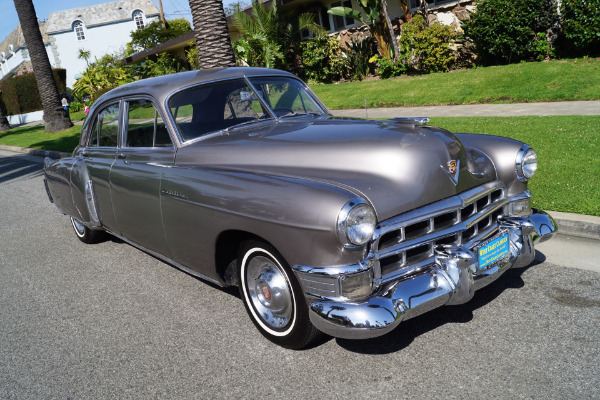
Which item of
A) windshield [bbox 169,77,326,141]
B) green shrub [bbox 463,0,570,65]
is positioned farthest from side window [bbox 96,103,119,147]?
green shrub [bbox 463,0,570,65]

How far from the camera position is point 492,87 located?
12648mm

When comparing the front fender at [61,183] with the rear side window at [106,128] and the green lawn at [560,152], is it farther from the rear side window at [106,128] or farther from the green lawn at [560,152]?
the green lawn at [560,152]

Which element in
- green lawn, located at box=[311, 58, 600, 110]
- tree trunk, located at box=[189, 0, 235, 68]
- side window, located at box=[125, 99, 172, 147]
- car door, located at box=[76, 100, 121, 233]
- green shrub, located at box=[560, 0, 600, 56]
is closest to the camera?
side window, located at box=[125, 99, 172, 147]

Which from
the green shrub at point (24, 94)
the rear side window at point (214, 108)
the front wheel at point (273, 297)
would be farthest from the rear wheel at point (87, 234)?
the green shrub at point (24, 94)

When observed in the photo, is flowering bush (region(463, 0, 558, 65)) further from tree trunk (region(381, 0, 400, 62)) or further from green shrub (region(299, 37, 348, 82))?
green shrub (region(299, 37, 348, 82))

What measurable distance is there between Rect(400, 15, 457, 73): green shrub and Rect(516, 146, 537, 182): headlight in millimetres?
12977

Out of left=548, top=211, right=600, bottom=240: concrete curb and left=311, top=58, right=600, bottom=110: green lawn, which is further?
left=311, top=58, right=600, bottom=110: green lawn

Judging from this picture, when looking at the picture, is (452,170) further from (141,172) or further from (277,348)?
(141,172)

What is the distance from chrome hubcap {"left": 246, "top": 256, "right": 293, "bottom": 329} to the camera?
132 inches

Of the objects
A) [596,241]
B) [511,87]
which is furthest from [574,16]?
[596,241]

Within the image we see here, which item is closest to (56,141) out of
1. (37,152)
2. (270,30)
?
(37,152)

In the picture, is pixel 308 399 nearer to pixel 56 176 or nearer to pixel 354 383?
pixel 354 383

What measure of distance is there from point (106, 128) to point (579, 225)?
4.38 meters

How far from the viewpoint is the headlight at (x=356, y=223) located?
2842 mm
